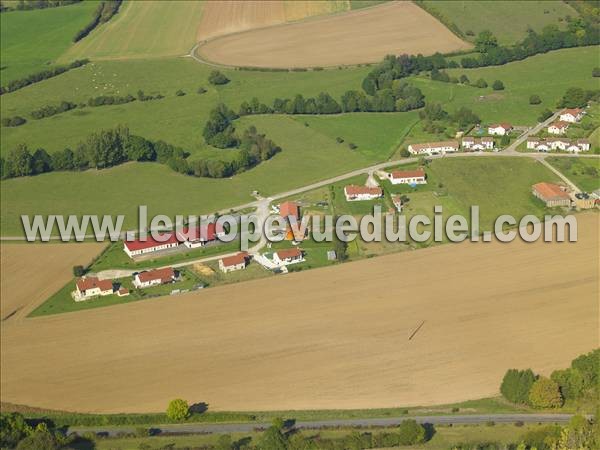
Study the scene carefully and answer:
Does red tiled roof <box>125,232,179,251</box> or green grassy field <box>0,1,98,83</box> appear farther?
green grassy field <box>0,1,98,83</box>

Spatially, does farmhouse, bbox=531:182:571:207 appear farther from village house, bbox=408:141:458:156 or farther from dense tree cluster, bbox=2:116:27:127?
dense tree cluster, bbox=2:116:27:127

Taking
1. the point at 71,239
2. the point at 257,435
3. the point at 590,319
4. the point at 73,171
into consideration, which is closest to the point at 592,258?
the point at 590,319

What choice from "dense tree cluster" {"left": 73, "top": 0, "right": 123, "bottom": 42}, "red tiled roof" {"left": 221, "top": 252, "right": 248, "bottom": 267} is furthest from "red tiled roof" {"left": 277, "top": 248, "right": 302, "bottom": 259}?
"dense tree cluster" {"left": 73, "top": 0, "right": 123, "bottom": 42}

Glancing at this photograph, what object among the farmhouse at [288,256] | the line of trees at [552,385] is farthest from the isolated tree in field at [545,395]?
the farmhouse at [288,256]

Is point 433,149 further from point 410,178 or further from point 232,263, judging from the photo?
point 232,263

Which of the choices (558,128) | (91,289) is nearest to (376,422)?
(91,289)

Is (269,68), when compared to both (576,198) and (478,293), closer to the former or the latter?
(576,198)
